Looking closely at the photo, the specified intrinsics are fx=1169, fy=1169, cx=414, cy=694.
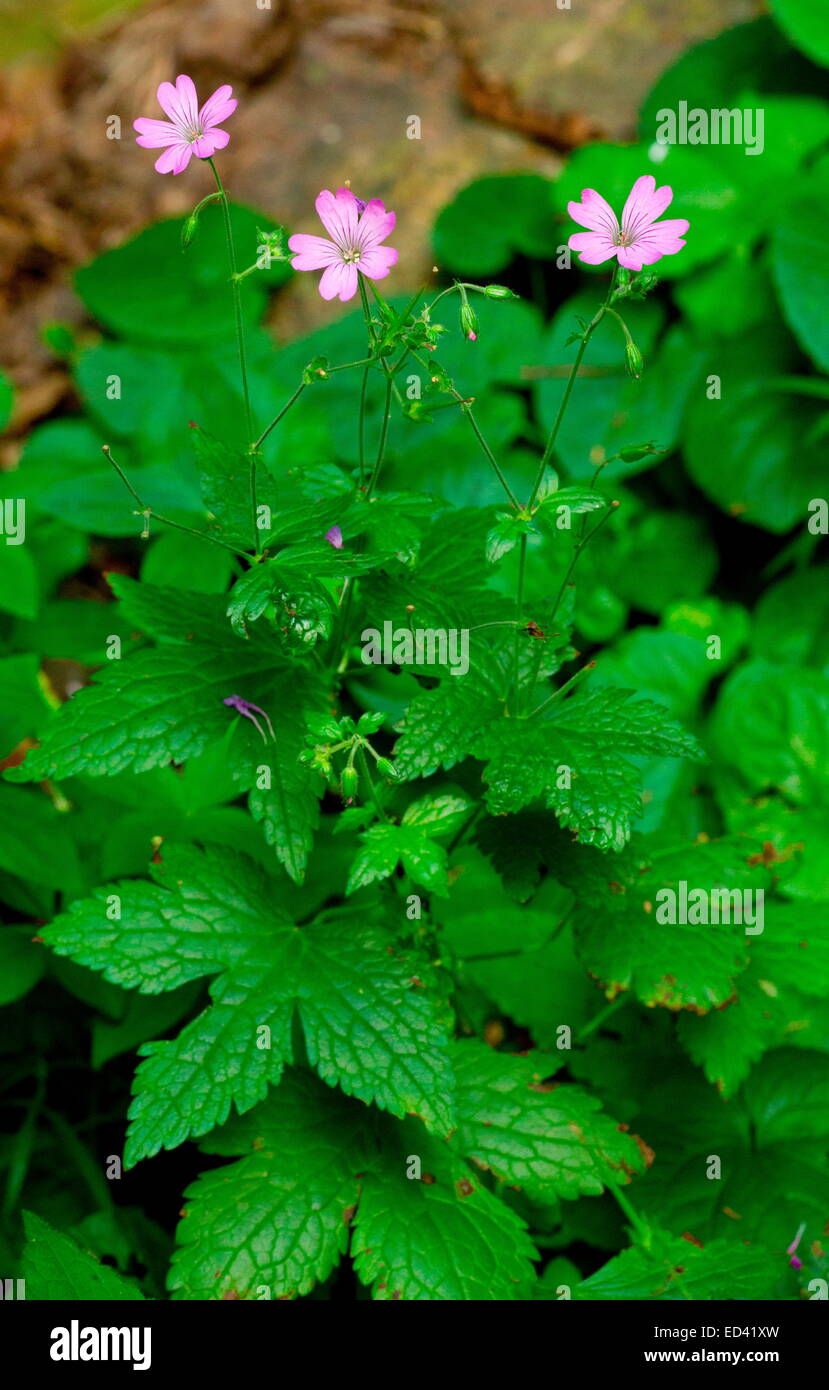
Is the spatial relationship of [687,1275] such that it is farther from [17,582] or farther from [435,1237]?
[17,582]

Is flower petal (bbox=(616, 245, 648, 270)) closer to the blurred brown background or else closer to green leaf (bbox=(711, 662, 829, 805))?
green leaf (bbox=(711, 662, 829, 805))

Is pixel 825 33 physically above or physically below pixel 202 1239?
above

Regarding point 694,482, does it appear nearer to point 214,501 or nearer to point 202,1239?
point 214,501

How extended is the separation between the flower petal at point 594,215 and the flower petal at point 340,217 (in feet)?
0.83

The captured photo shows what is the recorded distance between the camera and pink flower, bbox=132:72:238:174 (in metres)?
1.34

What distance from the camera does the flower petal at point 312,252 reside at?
1333 mm

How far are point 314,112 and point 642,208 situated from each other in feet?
9.21

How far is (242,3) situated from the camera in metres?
3.87

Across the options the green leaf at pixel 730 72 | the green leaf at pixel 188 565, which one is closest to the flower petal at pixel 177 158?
the green leaf at pixel 188 565

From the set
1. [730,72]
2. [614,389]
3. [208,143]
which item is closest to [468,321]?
[208,143]

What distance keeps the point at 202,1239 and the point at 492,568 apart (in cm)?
97

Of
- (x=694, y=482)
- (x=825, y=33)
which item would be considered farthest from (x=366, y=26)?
(x=694, y=482)

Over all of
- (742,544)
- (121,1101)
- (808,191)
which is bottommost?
(121,1101)

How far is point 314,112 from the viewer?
→ 3742mm
